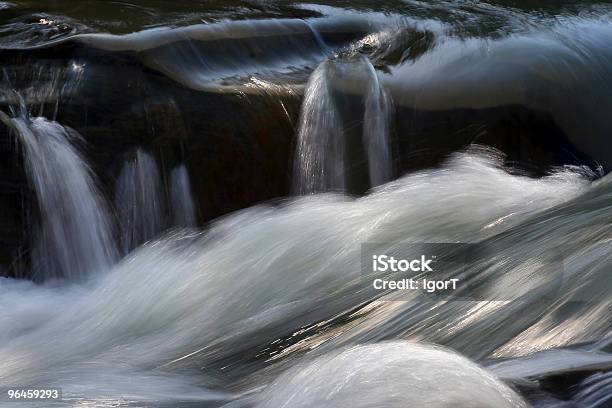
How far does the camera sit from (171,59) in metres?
3.33

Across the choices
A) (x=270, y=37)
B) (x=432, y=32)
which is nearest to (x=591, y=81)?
(x=432, y=32)

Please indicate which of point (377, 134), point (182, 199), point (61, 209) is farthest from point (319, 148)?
point (61, 209)

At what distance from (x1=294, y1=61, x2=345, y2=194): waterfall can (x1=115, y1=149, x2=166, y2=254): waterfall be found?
437mm

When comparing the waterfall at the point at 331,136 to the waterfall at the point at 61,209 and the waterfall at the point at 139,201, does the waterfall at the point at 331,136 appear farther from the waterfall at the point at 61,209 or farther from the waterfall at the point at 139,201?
the waterfall at the point at 61,209

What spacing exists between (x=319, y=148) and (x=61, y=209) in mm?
802

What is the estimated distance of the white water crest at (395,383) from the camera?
2.17 m

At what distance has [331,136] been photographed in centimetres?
329

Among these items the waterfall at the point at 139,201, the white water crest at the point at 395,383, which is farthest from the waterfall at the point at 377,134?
the white water crest at the point at 395,383

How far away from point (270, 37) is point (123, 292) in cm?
120

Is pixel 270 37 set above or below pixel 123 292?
above

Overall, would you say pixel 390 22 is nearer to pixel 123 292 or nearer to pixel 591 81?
pixel 591 81

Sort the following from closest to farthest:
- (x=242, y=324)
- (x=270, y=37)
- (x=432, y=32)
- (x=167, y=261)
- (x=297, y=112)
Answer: (x=242, y=324) < (x=167, y=261) < (x=297, y=112) < (x=270, y=37) < (x=432, y=32)

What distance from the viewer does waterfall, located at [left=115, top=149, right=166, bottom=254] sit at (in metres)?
3.06

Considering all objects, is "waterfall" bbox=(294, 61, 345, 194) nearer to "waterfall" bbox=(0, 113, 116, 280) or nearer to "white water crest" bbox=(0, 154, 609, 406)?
"white water crest" bbox=(0, 154, 609, 406)
